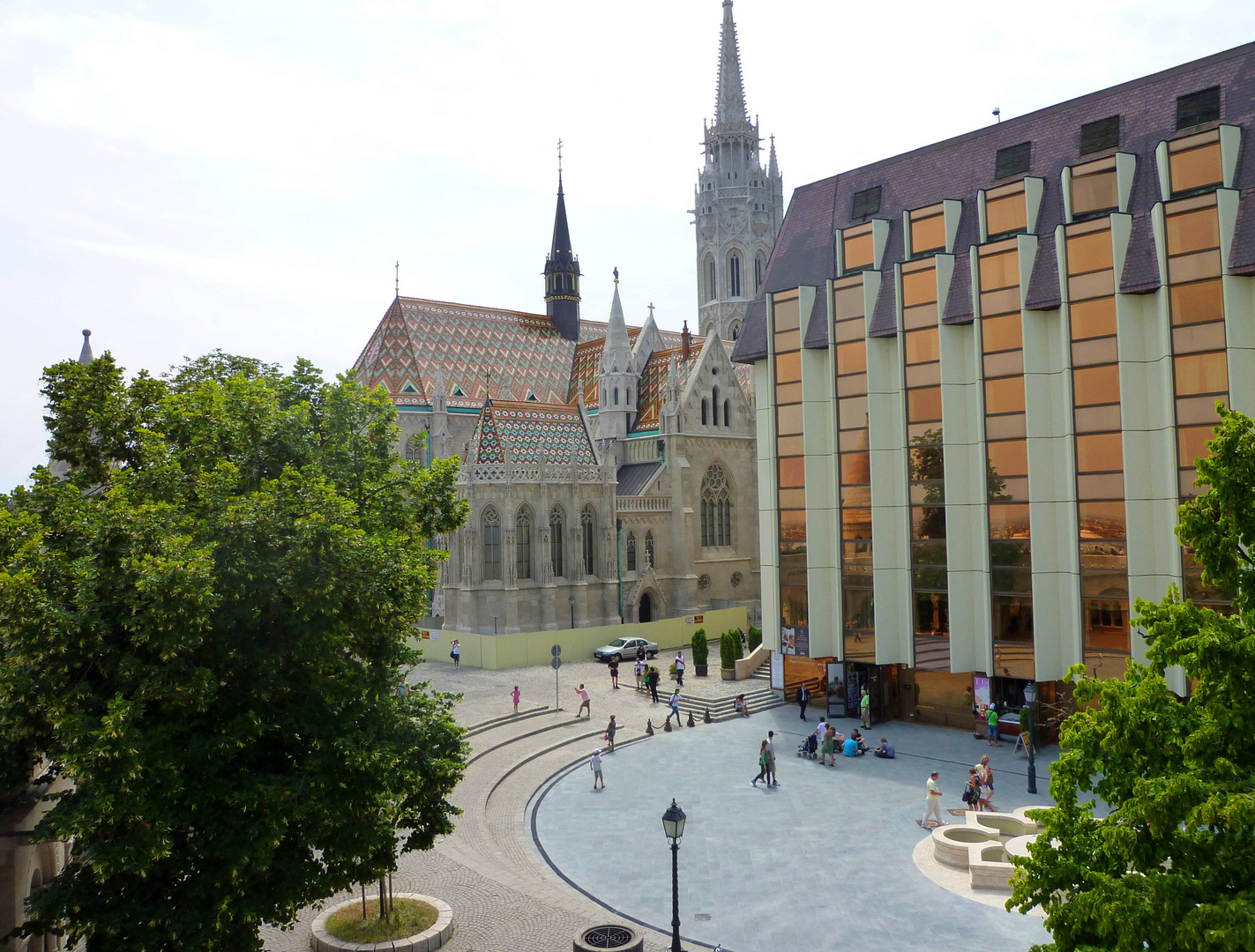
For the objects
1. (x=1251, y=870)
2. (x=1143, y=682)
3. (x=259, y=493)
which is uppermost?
(x=259, y=493)

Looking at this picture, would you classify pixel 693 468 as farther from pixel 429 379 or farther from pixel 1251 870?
pixel 1251 870

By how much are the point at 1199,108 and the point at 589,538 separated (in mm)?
33484

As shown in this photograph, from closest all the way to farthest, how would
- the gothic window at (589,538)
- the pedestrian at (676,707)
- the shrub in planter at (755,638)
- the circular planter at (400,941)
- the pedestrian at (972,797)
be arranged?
the circular planter at (400,941) < the pedestrian at (972,797) < the pedestrian at (676,707) < the shrub in planter at (755,638) < the gothic window at (589,538)

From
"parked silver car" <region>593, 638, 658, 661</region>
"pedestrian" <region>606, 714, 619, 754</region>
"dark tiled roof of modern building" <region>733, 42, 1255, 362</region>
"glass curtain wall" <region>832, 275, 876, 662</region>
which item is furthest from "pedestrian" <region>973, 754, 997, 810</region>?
"parked silver car" <region>593, 638, 658, 661</region>

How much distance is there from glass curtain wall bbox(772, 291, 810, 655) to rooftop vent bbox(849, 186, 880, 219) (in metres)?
4.40

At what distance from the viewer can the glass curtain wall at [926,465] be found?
30.2 m

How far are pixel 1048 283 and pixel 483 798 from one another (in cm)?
2212

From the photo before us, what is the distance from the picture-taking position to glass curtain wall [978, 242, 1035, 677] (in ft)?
93.3

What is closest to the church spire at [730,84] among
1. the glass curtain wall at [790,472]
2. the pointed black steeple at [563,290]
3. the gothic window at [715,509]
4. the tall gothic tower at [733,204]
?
the tall gothic tower at [733,204]

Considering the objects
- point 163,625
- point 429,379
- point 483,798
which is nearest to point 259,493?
point 163,625

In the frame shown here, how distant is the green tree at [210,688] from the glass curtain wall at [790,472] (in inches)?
782

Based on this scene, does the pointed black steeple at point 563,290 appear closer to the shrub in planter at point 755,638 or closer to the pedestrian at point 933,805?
the shrub in planter at point 755,638

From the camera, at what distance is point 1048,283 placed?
92.5 feet

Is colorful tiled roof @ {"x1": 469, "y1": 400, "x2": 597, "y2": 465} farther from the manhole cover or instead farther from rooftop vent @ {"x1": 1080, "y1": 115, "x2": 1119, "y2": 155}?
the manhole cover
